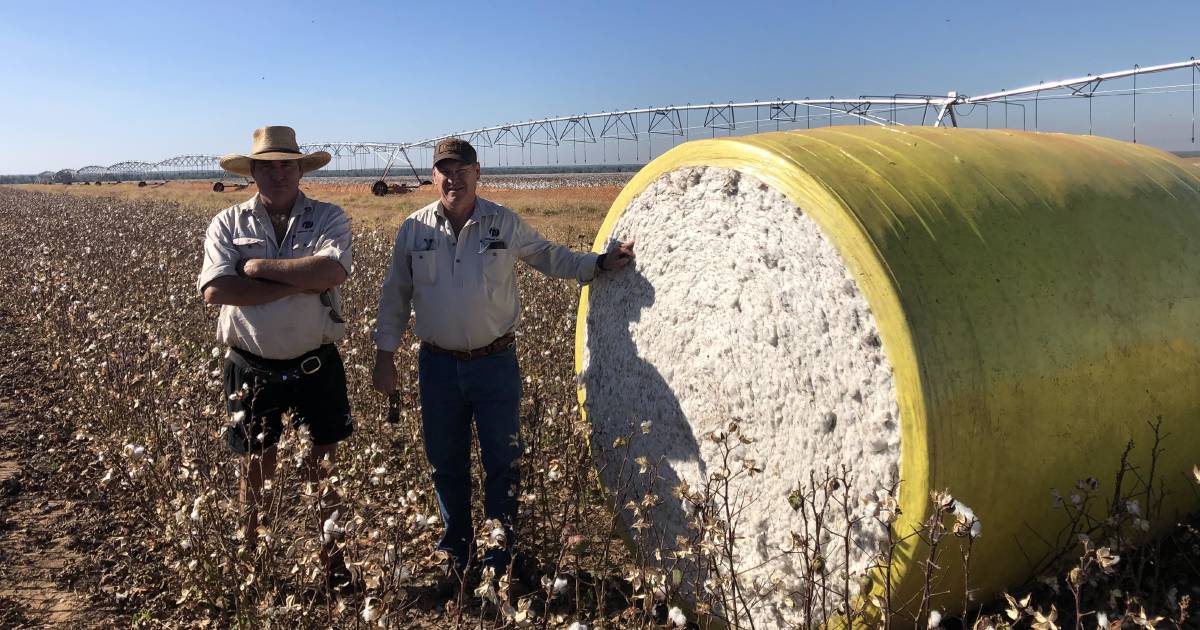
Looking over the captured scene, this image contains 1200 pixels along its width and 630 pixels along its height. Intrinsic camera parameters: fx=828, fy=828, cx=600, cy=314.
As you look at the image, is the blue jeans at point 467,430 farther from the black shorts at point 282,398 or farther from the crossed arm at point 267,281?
the crossed arm at point 267,281

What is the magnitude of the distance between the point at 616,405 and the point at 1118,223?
7.07 feet

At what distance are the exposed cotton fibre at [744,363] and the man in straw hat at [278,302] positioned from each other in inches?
48.8

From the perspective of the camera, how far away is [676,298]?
3.54 metres

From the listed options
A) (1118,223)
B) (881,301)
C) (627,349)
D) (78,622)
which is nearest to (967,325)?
(881,301)

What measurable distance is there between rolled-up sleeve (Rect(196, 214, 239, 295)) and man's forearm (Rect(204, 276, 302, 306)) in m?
0.04

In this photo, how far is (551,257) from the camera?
3.90 meters

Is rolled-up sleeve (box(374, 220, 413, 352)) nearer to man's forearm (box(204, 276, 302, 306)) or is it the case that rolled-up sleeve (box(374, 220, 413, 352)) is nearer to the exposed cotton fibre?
man's forearm (box(204, 276, 302, 306))

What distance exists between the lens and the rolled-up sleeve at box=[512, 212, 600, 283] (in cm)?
382

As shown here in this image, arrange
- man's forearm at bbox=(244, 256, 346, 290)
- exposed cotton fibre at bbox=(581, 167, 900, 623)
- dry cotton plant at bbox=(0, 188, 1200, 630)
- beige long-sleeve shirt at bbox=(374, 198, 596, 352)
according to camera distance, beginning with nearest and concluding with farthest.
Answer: dry cotton plant at bbox=(0, 188, 1200, 630) < exposed cotton fibre at bbox=(581, 167, 900, 623) < man's forearm at bbox=(244, 256, 346, 290) < beige long-sleeve shirt at bbox=(374, 198, 596, 352)

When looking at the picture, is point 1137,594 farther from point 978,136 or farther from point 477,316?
point 477,316

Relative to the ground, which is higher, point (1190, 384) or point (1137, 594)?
point (1190, 384)

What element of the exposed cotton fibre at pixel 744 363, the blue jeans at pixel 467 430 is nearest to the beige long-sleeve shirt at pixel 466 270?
the blue jeans at pixel 467 430

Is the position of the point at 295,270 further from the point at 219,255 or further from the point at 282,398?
the point at 282,398

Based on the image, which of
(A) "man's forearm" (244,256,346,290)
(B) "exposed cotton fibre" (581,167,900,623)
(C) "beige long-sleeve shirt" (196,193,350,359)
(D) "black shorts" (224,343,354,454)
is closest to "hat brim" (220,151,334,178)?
(C) "beige long-sleeve shirt" (196,193,350,359)
